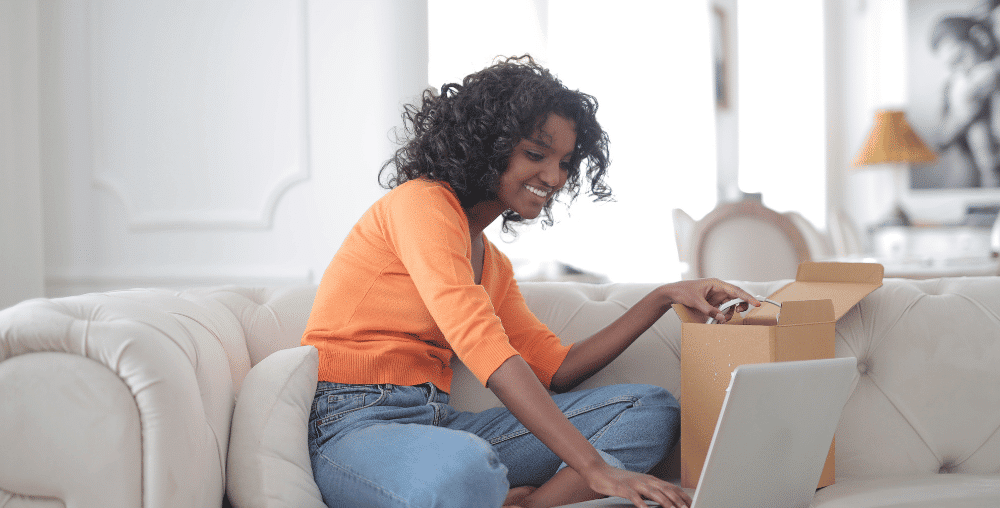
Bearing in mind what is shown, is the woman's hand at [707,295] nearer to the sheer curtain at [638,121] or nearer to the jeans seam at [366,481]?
the jeans seam at [366,481]

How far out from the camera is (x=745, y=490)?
0.92 meters

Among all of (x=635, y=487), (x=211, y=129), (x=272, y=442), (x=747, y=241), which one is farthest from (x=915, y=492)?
(x=211, y=129)

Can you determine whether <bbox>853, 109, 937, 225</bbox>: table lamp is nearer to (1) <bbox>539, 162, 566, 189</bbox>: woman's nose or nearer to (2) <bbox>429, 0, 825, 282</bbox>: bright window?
(2) <bbox>429, 0, 825, 282</bbox>: bright window

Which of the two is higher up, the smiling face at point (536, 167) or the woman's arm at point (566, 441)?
the smiling face at point (536, 167)

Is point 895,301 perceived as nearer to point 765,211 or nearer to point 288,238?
point 765,211

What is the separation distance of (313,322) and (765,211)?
1.73 metres

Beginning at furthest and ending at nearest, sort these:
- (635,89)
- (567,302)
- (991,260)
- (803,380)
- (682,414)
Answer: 1. (635,89)
2. (991,260)
3. (567,302)
4. (682,414)
5. (803,380)

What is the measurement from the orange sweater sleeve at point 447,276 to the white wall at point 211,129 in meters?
1.63

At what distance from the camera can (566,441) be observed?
3.25ft

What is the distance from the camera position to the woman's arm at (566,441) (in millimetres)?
944

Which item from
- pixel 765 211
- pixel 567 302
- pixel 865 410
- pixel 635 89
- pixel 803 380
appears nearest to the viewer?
pixel 803 380

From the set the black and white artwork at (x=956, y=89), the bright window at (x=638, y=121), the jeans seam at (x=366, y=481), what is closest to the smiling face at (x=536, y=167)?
the jeans seam at (x=366, y=481)

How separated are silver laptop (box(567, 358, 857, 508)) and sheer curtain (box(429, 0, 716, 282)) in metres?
3.23

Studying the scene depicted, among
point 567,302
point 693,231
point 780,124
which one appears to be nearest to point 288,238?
point 693,231
